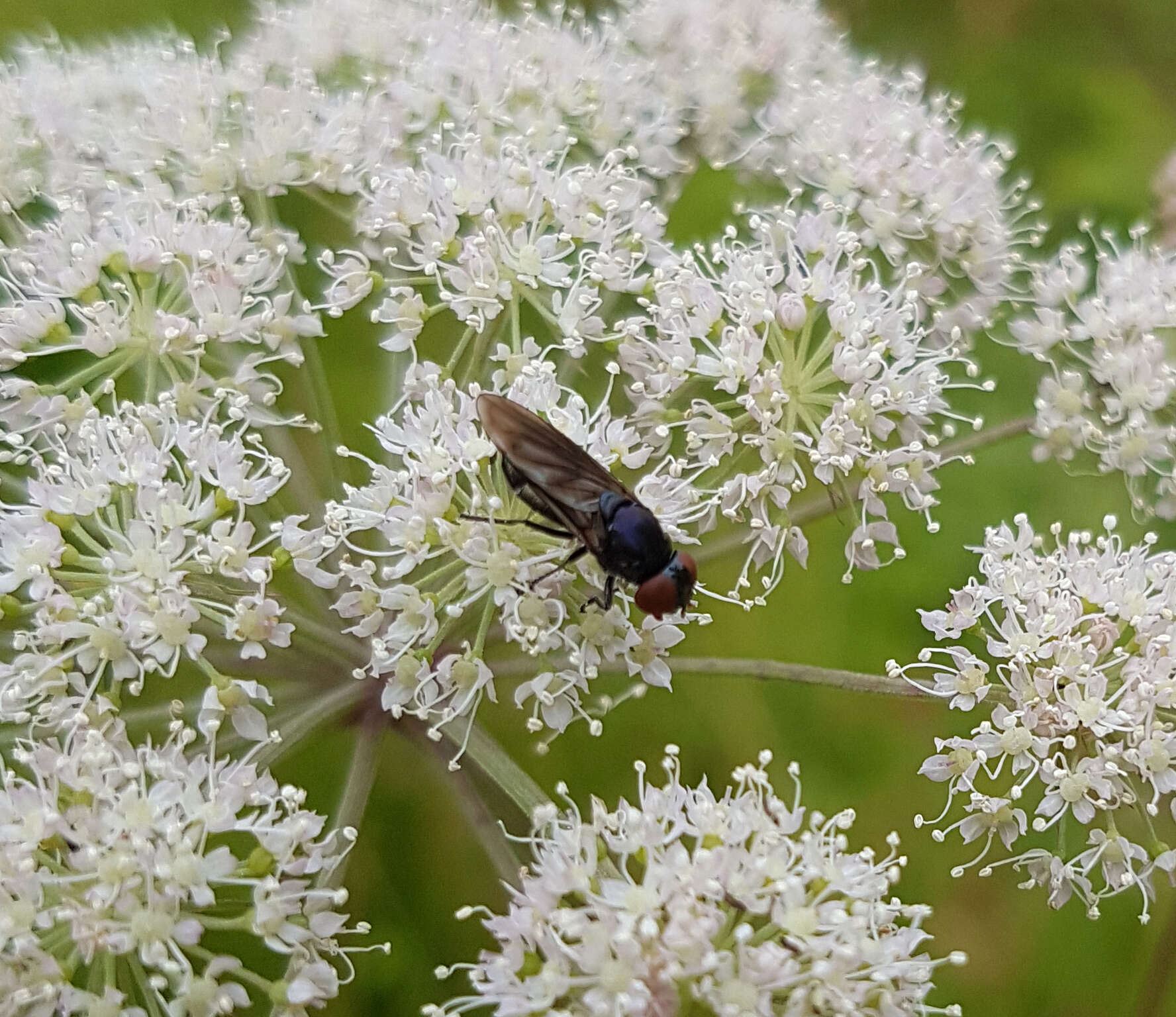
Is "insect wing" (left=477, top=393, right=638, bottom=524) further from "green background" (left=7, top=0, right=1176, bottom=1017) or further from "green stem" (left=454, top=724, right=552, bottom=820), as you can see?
"green background" (left=7, top=0, right=1176, bottom=1017)

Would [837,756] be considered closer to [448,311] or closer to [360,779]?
[360,779]

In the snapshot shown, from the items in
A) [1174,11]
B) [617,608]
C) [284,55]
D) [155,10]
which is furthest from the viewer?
[1174,11]

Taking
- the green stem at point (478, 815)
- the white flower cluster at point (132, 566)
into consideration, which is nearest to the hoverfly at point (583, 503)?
the white flower cluster at point (132, 566)

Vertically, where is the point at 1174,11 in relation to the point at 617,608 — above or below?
above

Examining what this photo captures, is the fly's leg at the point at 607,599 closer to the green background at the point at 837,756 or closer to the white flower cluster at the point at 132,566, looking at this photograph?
the white flower cluster at the point at 132,566

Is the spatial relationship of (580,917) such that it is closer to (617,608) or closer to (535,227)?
(617,608)

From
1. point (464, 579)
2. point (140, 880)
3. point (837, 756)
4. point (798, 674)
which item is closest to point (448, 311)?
point (464, 579)

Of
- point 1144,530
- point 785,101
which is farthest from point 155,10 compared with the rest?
point 1144,530
